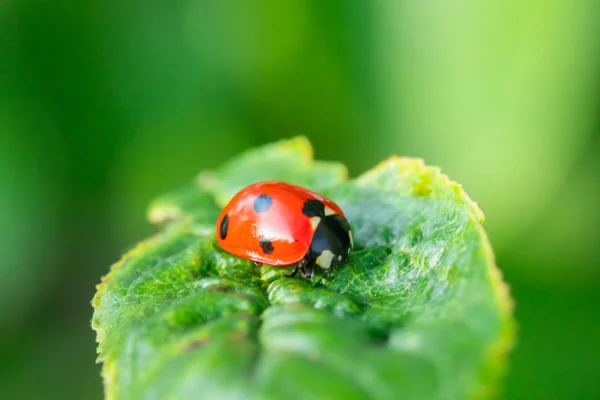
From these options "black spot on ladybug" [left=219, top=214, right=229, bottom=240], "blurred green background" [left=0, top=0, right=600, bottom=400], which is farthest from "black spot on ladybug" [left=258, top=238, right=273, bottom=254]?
"blurred green background" [left=0, top=0, right=600, bottom=400]

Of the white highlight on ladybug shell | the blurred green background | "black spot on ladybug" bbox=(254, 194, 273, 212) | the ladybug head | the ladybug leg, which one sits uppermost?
the blurred green background

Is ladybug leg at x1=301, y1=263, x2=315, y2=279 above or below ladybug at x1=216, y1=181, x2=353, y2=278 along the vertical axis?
below

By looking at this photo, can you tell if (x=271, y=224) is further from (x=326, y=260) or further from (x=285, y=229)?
(x=326, y=260)

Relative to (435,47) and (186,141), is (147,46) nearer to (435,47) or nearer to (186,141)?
(186,141)

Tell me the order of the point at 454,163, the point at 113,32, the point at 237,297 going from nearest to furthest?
1. the point at 237,297
2. the point at 454,163
3. the point at 113,32

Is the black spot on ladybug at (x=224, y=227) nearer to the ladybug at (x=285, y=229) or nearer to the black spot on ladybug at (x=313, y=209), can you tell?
the ladybug at (x=285, y=229)

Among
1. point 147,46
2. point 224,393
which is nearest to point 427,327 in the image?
point 224,393

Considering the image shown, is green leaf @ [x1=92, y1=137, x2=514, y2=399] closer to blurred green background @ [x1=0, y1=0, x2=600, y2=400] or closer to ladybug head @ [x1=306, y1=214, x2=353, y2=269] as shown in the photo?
ladybug head @ [x1=306, y1=214, x2=353, y2=269]
